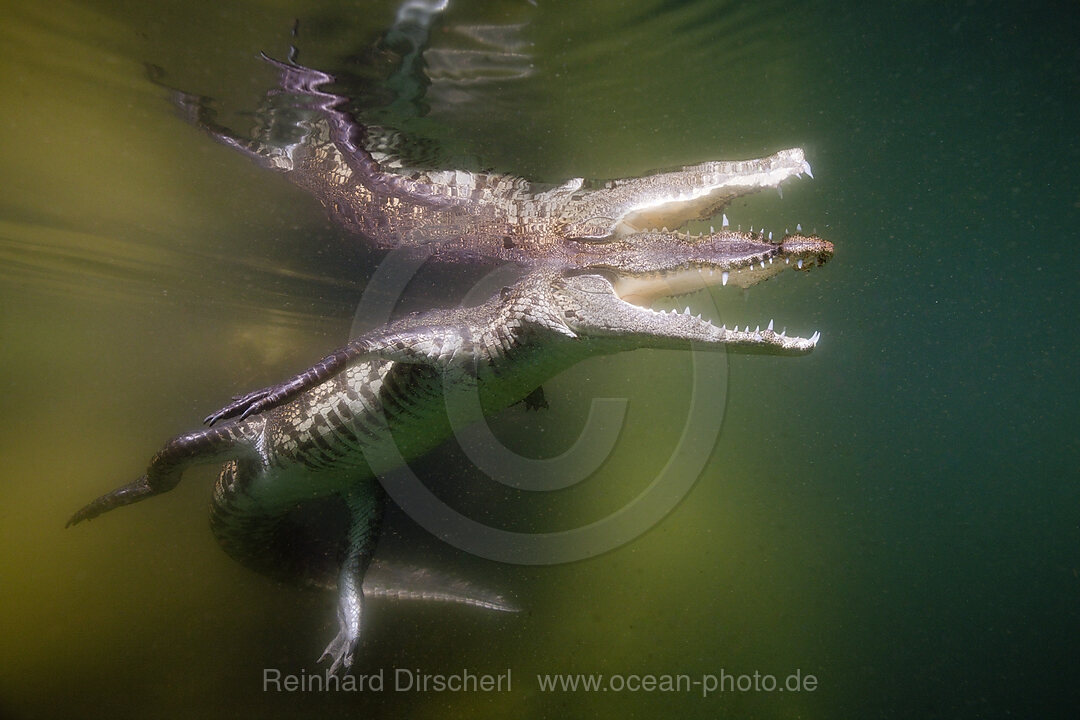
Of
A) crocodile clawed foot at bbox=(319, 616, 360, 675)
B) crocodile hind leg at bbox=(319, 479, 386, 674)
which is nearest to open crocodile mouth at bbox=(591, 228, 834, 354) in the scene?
crocodile hind leg at bbox=(319, 479, 386, 674)

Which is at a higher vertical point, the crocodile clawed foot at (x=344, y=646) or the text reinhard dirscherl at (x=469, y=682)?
the crocodile clawed foot at (x=344, y=646)

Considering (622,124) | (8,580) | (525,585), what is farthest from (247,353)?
(622,124)

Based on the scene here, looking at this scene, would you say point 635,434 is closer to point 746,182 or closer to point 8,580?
point 746,182

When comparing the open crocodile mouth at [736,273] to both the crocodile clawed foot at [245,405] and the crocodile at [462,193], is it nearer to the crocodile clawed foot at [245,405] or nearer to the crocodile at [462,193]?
the crocodile at [462,193]

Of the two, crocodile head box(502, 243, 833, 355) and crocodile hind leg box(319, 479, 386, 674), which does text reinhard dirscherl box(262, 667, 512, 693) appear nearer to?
crocodile hind leg box(319, 479, 386, 674)

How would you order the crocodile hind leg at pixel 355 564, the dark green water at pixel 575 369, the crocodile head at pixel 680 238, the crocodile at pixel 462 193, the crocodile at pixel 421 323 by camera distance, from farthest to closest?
the dark green water at pixel 575 369 < the crocodile hind leg at pixel 355 564 < the crocodile at pixel 462 193 < the crocodile at pixel 421 323 < the crocodile head at pixel 680 238

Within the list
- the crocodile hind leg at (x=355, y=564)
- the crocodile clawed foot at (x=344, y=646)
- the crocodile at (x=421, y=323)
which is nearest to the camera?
the crocodile at (x=421, y=323)

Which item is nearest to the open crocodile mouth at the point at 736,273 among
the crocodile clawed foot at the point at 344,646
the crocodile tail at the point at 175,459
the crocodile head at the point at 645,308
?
the crocodile head at the point at 645,308
